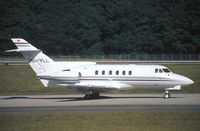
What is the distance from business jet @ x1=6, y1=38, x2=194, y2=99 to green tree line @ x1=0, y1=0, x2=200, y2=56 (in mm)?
60436

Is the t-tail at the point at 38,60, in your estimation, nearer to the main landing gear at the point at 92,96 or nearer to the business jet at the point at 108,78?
the business jet at the point at 108,78

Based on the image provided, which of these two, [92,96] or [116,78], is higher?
[116,78]

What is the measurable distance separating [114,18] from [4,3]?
2499 centimetres

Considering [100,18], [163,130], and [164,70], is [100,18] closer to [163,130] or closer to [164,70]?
[164,70]

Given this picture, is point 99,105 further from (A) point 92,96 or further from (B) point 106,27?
(B) point 106,27

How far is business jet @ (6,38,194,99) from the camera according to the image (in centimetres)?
3425

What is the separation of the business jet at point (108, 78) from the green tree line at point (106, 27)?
198ft

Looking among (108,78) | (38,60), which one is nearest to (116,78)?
(108,78)

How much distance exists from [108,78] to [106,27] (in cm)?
6914

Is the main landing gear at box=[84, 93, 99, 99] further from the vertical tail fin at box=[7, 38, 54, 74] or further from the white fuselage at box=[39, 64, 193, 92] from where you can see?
the vertical tail fin at box=[7, 38, 54, 74]

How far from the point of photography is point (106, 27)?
104 meters

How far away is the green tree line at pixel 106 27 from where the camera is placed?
97312mm

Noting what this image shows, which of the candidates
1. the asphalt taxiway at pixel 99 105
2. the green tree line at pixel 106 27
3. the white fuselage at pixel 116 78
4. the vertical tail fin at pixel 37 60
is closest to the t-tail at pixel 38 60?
the vertical tail fin at pixel 37 60

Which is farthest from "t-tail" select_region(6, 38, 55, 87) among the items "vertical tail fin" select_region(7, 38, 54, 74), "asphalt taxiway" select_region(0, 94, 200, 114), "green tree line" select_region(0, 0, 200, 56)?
"green tree line" select_region(0, 0, 200, 56)
